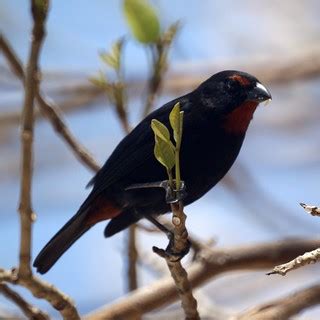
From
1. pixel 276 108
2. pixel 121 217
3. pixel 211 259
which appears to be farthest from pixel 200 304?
pixel 276 108

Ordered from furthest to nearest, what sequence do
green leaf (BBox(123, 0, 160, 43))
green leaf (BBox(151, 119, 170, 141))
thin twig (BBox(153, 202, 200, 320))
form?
1. green leaf (BBox(123, 0, 160, 43))
2. thin twig (BBox(153, 202, 200, 320))
3. green leaf (BBox(151, 119, 170, 141))

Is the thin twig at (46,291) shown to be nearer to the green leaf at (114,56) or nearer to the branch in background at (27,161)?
the branch in background at (27,161)

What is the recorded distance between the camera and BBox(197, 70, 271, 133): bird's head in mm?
2496

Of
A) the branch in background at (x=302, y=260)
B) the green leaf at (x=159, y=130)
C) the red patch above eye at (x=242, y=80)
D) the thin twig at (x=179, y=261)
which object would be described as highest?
the red patch above eye at (x=242, y=80)

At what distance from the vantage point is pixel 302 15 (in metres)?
4.94

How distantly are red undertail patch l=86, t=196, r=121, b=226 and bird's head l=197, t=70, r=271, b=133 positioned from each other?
384 mm

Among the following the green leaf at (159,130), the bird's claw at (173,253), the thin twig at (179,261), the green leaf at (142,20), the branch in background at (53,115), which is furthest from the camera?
the green leaf at (142,20)

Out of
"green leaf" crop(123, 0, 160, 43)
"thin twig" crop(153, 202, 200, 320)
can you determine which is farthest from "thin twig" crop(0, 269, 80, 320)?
"green leaf" crop(123, 0, 160, 43)

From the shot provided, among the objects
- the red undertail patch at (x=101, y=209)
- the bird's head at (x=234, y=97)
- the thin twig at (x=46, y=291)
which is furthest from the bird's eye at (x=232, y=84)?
the thin twig at (x=46, y=291)

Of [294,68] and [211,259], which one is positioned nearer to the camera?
[211,259]

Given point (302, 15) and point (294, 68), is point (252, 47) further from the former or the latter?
point (294, 68)

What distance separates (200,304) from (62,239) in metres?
0.87

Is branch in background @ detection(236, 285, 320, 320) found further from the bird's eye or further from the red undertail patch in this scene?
the bird's eye

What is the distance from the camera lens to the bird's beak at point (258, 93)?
2.45 meters
